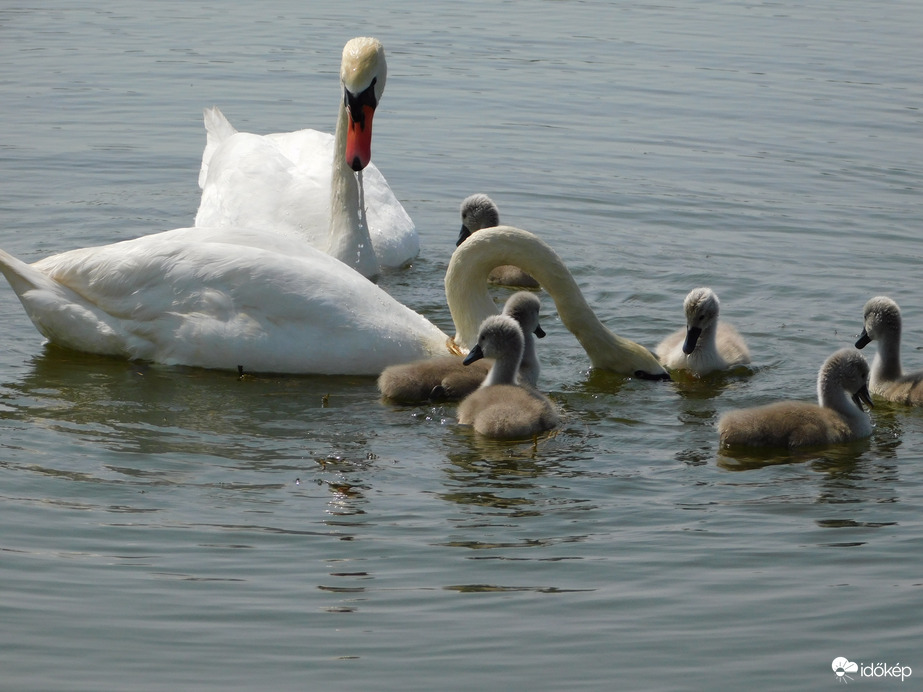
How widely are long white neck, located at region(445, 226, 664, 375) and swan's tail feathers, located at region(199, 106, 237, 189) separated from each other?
4.53 m

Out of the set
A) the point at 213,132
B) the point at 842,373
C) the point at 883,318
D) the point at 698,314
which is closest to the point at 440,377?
the point at 698,314

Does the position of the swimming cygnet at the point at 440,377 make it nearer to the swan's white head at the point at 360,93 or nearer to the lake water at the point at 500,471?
the lake water at the point at 500,471

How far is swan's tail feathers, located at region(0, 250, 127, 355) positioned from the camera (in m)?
8.76

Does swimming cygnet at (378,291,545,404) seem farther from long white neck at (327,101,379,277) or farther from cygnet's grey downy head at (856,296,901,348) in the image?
long white neck at (327,101,379,277)

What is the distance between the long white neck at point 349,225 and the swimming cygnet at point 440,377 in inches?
88.2

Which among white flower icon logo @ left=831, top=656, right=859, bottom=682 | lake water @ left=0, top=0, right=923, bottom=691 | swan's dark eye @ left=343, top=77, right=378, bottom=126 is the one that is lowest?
white flower icon logo @ left=831, top=656, right=859, bottom=682

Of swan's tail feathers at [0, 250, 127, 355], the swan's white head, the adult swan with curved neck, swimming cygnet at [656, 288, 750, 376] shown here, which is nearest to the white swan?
the swan's white head

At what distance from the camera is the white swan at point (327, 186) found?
1038 centimetres

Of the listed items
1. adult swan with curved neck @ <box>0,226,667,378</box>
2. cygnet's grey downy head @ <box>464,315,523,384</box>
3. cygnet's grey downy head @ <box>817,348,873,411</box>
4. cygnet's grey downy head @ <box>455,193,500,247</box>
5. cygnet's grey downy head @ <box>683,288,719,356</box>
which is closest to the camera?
cygnet's grey downy head @ <box>817,348,873,411</box>

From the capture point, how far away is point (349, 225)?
1072 centimetres

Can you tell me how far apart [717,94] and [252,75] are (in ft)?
18.6

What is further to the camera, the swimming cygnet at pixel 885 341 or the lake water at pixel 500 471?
the swimming cygnet at pixel 885 341

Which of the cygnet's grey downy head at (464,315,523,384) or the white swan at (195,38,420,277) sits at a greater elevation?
the white swan at (195,38,420,277)

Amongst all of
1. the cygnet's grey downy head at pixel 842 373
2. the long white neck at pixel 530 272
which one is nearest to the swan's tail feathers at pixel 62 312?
the long white neck at pixel 530 272
